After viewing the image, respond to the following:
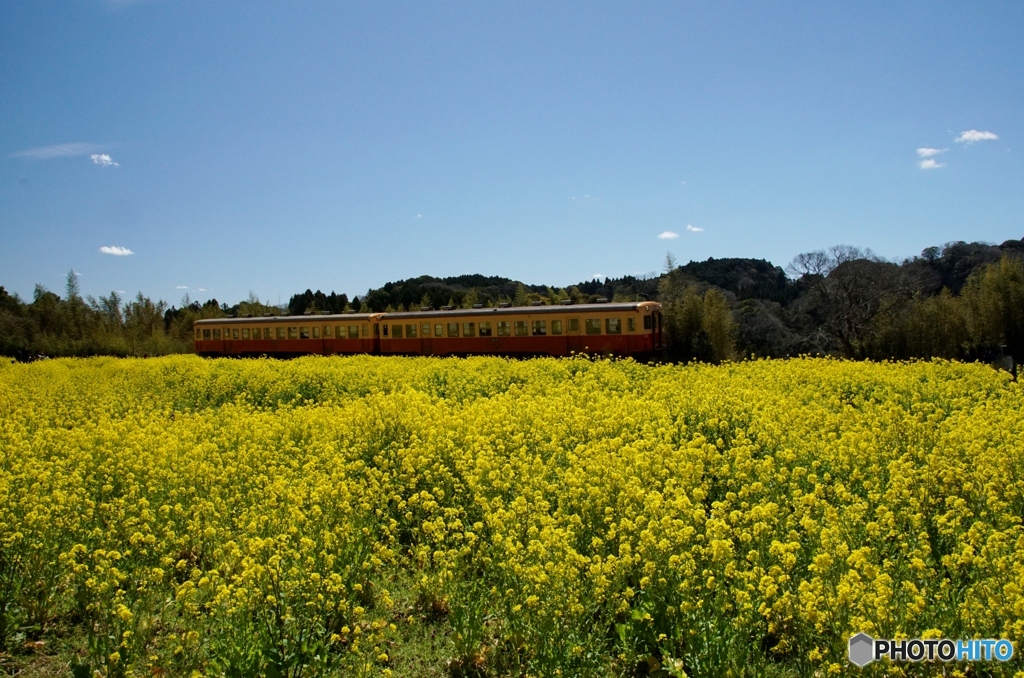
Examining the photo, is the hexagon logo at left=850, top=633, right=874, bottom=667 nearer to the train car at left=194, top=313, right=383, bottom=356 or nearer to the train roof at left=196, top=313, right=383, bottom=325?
the train car at left=194, top=313, right=383, bottom=356

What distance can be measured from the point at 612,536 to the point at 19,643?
133 inches

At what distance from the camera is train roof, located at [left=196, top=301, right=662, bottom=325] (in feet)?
62.2

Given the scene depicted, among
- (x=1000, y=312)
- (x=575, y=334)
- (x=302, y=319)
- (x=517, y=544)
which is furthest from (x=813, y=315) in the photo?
(x=517, y=544)

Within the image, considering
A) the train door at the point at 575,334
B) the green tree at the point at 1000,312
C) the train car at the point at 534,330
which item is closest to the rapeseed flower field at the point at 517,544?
the train car at the point at 534,330

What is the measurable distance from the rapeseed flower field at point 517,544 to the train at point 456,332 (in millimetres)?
12025

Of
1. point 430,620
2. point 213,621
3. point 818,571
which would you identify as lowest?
point 430,620

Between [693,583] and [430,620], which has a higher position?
[693,583]

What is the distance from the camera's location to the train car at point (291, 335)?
25516 millimetres

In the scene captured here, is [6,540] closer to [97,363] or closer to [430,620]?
[430,620]

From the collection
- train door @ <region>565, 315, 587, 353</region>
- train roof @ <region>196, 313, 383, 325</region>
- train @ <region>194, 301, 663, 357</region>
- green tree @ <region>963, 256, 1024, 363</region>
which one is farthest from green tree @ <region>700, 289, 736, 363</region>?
train roof @ <region>196, 313, 383, 325</region>

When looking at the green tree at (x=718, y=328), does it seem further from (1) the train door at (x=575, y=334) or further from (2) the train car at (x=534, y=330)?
(1) the train door at (x=575, y=334)

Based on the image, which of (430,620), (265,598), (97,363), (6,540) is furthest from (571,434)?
(97,363)

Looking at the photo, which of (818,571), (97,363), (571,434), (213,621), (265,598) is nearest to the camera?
(818,571)

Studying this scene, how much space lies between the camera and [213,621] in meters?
3.61
